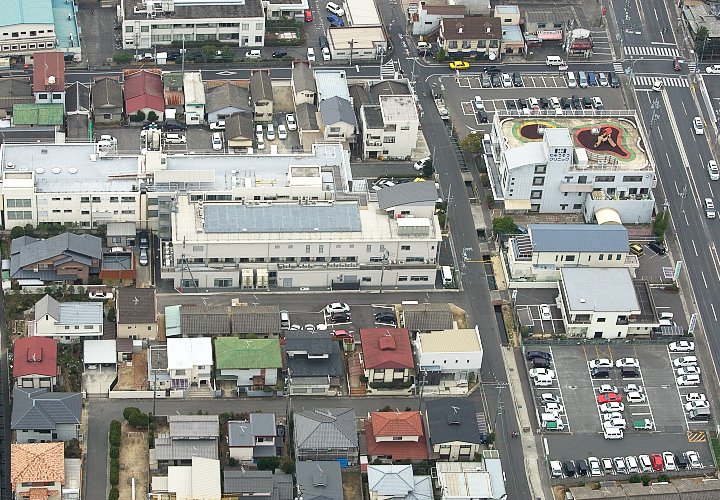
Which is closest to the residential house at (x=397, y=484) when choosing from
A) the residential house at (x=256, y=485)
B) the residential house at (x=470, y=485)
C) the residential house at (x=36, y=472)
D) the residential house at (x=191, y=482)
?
the residential house at (x=470, y=485)

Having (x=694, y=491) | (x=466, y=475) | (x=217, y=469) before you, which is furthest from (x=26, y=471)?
(x=694, y=491)

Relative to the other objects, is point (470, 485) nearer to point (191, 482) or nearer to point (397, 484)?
point (397, 484)

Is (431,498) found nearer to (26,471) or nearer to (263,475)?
(263,475)

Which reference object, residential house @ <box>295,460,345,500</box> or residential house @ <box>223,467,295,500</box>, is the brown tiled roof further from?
residential house @ <box>295,460,345,500</box>

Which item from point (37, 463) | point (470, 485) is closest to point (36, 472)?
point (37, 463)
